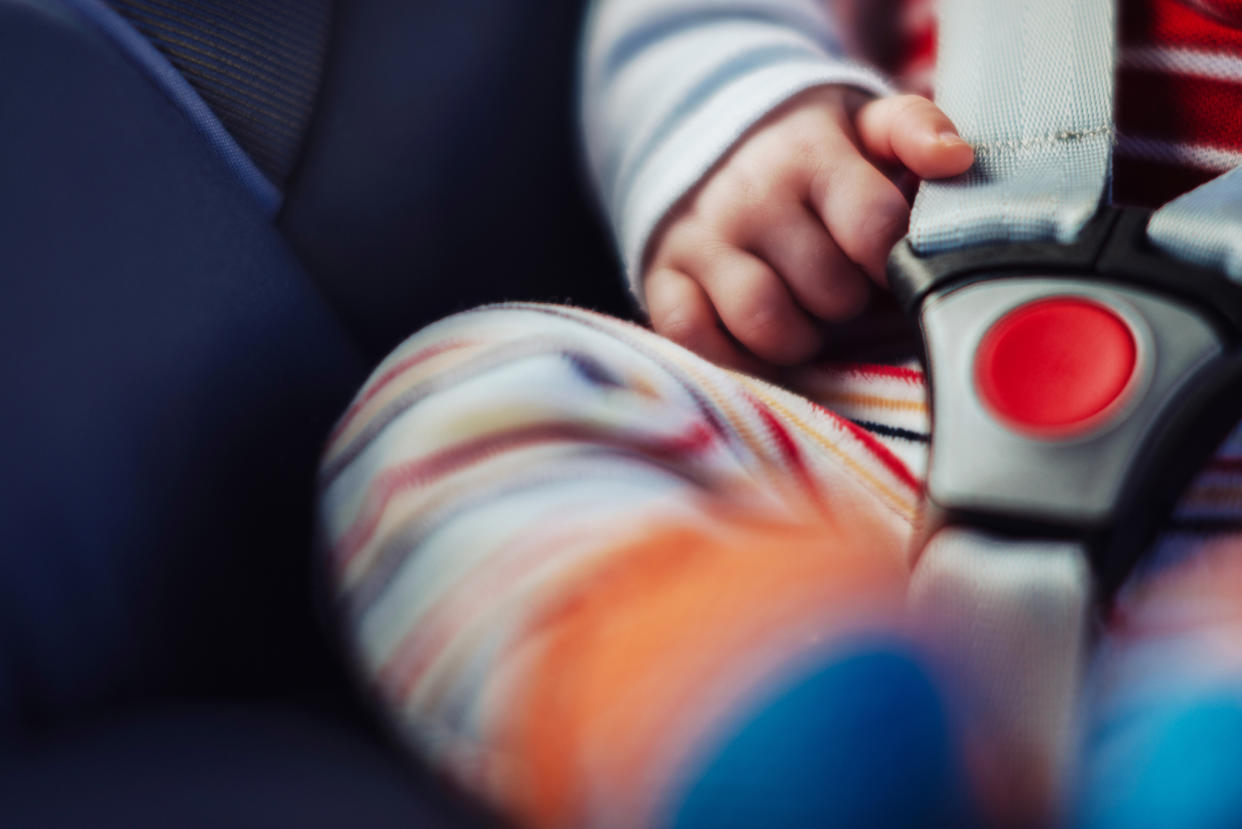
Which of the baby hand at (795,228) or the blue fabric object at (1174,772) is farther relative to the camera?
the baby hand at (795,228)

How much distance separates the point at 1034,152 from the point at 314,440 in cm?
29

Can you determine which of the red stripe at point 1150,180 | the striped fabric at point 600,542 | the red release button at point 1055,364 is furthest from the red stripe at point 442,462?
the red stripe at point 1150,180

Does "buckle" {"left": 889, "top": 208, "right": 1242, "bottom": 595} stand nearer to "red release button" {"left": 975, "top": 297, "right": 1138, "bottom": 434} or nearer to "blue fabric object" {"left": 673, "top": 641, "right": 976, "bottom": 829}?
"red release button" {"left": 975, "top": 297, "right": 1138, "bottom": 434}

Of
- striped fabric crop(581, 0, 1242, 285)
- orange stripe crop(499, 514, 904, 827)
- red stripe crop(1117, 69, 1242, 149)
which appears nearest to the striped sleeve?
striped fabric crop(581, 0, 1242, 285)

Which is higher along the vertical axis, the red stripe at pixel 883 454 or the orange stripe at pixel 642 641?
the orange stripe at pixel 642 641

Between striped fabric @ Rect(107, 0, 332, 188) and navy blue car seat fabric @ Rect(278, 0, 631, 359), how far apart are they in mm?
12

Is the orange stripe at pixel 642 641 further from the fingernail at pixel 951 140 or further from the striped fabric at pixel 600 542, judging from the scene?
the fingernail at pixel 951 140

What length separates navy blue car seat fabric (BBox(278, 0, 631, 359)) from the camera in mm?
488

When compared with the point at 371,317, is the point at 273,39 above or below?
above

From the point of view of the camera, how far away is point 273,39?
0.45 m

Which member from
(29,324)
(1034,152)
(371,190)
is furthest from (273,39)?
(1034,152)

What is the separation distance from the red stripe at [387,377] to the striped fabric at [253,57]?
0.45 ft

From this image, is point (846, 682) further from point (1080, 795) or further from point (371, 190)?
point (371, 190)

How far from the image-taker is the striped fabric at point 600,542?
0.22 meters
